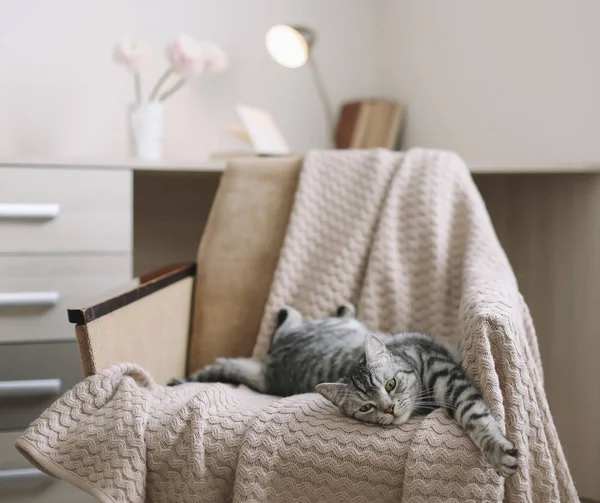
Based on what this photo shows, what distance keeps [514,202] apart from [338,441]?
1063mm

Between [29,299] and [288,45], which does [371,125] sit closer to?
[288,45]

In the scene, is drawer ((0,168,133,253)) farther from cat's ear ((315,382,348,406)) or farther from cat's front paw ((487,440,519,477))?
cat's front paw ((487,440,519,477))

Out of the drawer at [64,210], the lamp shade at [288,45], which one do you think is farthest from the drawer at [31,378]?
the lamp shade at [288,45]

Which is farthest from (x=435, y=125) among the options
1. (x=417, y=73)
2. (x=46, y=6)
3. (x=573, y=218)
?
(x=46, y=6)

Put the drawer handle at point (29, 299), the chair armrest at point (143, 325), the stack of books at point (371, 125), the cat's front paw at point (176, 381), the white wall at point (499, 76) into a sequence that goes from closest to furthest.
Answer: the chair armrest at point (143, 325)
the cat's front paw at point (176, 381)
the drawer handle at point (29, 299)
the white wall at point (499, 76)
the stack of books at point (371, 125)

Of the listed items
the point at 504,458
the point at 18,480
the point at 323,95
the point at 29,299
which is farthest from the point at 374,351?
the point at 323,95

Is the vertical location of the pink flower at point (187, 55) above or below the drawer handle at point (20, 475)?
above

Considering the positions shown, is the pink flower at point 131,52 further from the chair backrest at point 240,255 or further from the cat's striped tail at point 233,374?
the cat's striped tail at point 233,374

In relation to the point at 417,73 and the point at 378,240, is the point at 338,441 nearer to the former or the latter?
the point at 378,240

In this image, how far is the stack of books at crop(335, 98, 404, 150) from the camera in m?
2.23

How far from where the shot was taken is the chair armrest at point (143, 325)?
1264 mm

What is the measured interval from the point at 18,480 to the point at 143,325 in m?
0.50

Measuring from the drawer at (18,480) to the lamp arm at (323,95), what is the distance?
129 cm

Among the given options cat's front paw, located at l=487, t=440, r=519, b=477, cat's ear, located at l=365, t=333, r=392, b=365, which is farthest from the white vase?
cat's front paw, located at l=487, t=440, r=519, b=477
